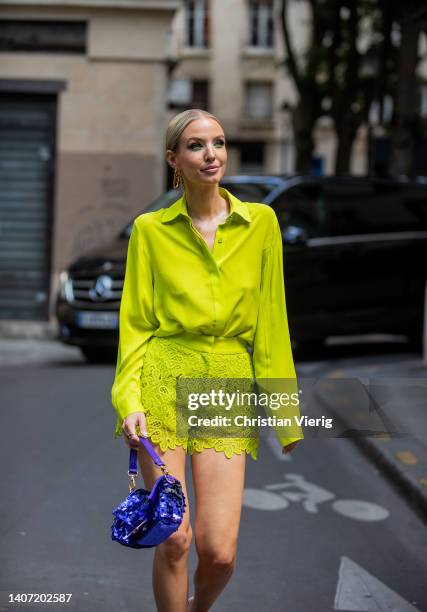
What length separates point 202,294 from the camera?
3713 millimetres

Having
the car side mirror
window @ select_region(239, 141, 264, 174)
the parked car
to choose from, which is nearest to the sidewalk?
the car side mirror

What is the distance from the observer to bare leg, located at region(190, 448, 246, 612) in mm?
3643

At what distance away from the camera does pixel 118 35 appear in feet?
60.2

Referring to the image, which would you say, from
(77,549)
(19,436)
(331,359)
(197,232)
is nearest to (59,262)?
Answer: (331,359)

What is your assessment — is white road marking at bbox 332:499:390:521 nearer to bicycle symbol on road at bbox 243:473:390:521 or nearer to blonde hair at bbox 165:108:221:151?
bicycle symbol on road at bbox 243:473:390:521

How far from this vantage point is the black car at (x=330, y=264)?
12422 mm

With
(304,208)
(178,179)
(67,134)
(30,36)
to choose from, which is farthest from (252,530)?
(30,36)

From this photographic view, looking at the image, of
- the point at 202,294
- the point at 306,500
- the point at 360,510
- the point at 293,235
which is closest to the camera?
the point at 202,294

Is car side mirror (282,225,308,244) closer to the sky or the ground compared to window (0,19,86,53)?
closer to the ground

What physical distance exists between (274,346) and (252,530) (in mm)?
2534

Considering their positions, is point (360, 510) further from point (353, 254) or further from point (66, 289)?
point (66, 289)

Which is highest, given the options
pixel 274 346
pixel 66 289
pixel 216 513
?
pixel 274 346

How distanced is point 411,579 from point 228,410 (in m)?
1.99

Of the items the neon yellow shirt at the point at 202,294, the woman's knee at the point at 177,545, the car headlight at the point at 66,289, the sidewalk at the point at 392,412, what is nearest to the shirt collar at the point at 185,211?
the neon yellow shirt at the point at 202,294
